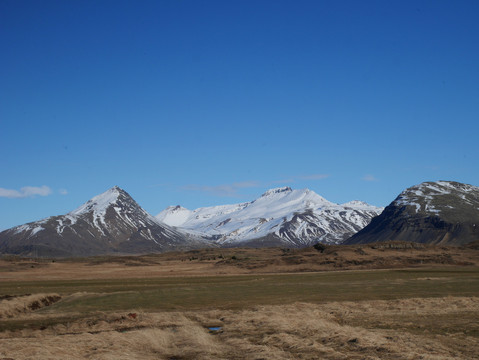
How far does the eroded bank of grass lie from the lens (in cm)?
2353

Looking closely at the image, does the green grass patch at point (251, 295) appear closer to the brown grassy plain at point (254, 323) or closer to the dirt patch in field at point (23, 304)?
the brown grassy plain at point (254, 323)

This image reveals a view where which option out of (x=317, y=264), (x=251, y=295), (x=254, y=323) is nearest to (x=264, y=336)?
(x=254, y=323)

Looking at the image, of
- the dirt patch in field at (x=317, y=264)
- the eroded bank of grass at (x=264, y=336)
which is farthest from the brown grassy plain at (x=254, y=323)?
the dirt patch in field at (x=317, y=264)

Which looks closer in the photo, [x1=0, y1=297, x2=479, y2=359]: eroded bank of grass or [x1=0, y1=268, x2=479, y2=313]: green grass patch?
[x1=0, y1=297, x2=479, y2=359]: eroded bank of grass

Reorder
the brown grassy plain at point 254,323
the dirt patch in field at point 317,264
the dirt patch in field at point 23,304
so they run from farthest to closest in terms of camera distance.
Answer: the dirt patch in field at point 317,264, the dirt patch in field at point 23,304, the brown grassy plain at point 254,323

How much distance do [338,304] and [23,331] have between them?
2423 centimetres

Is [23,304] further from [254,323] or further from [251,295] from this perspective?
[254,323]

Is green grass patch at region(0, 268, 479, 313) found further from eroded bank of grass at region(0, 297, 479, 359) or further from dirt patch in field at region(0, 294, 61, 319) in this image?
eroded bank of grass at region(0, 297, 479, 359)

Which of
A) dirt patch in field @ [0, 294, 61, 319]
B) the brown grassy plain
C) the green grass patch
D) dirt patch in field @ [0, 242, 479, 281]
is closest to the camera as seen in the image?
the brown grassy plain

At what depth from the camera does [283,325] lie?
3158 centimetres

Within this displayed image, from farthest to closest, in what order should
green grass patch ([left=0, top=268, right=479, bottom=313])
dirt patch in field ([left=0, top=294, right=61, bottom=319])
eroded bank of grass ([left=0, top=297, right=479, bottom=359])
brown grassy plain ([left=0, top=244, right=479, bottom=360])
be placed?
green grass patch ([left=0, top=268, right=479, bottom=313]) → dirt patch in field ([left=0, top=294, right=61, bottom=319]) → brown grassy plain ([left=0, top=244, right=479, bottom=360]) → eroded bank of grass ([left=0, top=297, right=479, bottom=359])

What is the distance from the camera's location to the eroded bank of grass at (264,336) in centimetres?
2353

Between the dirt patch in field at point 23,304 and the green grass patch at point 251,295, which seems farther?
the green grass patch at point 251,295

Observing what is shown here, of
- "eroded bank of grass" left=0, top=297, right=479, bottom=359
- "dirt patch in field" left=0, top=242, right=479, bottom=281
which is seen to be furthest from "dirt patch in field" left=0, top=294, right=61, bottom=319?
"dirt patch in field" left=0, top=242, right=479, bottom=281
